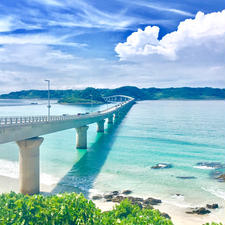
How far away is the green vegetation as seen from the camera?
16.9 meters

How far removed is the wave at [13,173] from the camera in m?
38.4

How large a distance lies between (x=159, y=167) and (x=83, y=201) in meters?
30.3

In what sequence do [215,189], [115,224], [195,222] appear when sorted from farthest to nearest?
1. [215,189]
2. [195,222]
3. [115,224]

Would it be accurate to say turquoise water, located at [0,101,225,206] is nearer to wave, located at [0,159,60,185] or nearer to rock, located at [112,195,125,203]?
wave, located at [0,159,60,185]

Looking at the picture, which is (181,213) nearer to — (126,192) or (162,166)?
(126,192)

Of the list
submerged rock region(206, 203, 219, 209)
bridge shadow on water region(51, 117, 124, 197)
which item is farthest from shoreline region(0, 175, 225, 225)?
bridge shadow on water region(51, 117, 124, 197)

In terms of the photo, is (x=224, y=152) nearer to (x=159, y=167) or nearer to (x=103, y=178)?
(x=159, y=167)

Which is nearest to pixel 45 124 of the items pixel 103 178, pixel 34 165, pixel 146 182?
Answer: pixel 34 165

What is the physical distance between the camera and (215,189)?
36000 millimetres

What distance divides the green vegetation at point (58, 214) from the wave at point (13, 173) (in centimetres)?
1928

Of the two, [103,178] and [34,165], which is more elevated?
[34,165]

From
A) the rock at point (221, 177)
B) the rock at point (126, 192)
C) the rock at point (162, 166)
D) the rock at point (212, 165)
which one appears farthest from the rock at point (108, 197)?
the rock at point (212, 165)

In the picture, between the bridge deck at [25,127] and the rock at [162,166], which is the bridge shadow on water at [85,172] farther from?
the rock at [162,166]

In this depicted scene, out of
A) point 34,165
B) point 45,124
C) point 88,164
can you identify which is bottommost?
point 88,164
